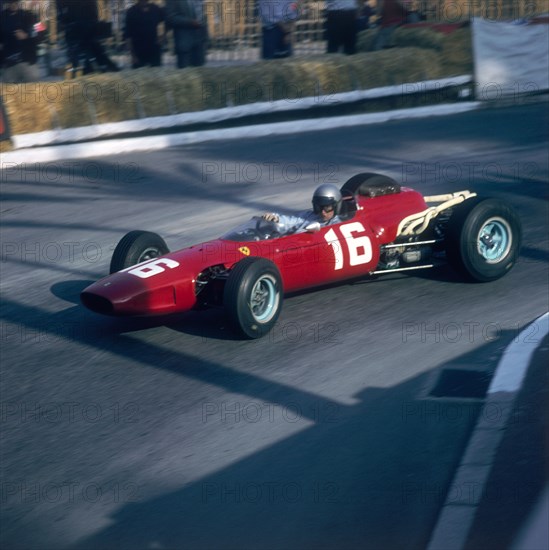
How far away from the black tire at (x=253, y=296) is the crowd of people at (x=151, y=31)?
9.90 metres

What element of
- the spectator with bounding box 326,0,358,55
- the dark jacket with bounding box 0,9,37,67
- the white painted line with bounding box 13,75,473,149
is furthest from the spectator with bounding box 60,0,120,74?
the spectator with bounding box 326,0,358,55

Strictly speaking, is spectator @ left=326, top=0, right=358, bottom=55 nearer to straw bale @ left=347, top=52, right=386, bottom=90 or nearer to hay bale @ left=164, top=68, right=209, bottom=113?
straw bale @ left=347, top=52, right=386, bottom=90

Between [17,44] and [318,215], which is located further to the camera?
[17,44]

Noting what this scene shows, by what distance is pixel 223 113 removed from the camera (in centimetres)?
1661

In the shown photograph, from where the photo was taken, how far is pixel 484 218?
27.5ft

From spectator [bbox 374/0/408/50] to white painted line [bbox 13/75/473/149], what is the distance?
2.11m

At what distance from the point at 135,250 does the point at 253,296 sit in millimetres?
1334

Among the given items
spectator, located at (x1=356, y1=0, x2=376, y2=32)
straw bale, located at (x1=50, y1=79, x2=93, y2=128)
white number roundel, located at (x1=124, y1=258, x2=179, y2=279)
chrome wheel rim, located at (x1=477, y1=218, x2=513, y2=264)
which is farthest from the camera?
spectator, located at (x1=356, y1=0, x2=376, y2=32)

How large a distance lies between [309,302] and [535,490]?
12.4 feet

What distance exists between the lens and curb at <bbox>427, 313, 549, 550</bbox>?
4.58 metres

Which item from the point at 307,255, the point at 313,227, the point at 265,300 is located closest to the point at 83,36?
the point at 313,227

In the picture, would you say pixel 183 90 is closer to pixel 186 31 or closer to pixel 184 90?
pixel 184 90

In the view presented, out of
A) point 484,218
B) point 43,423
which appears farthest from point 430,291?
point 43,423

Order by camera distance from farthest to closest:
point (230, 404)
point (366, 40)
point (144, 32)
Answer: point (366, 40)
point (144, 32)
point (230, 404)
